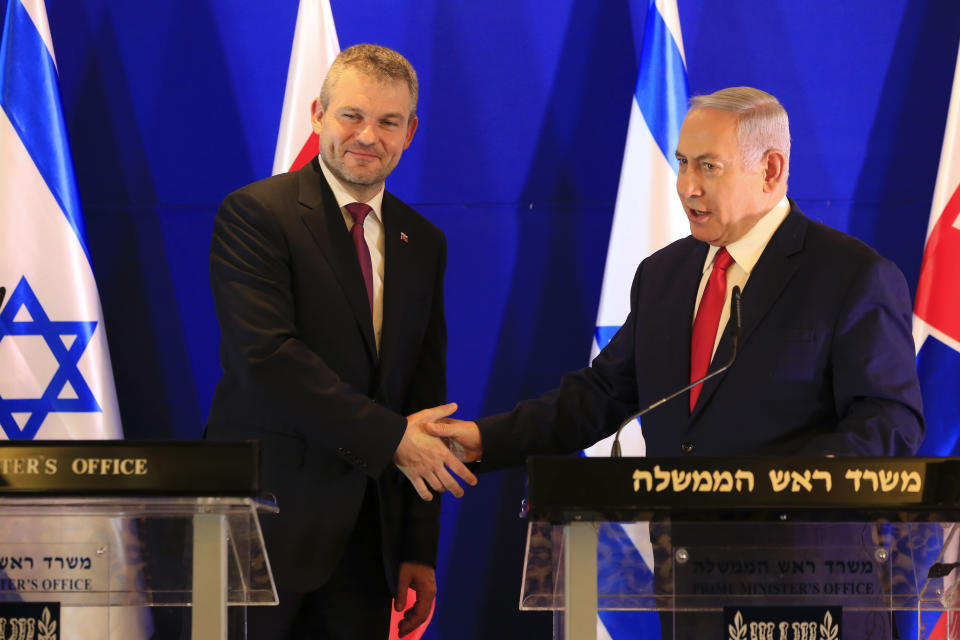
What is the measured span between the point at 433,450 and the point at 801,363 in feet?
2.81

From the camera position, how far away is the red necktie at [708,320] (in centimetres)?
250

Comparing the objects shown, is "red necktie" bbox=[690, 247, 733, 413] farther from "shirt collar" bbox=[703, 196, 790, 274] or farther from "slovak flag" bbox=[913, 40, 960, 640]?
"slovak flag" bbox=[913, 40, 960, 640]

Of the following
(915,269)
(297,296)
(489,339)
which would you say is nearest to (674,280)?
(297,296)

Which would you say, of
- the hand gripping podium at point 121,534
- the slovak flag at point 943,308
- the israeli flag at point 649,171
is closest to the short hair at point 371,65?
the israeli flag at point 649,171

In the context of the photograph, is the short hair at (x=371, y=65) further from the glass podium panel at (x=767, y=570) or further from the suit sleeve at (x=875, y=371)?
the glass podium panel at (x=767, y=570)

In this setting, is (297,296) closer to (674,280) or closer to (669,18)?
(674,280)

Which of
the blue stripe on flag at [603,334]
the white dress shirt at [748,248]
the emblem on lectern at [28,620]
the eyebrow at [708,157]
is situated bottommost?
the emblem on lectern at [28,620]

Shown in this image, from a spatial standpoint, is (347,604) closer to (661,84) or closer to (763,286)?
(763,286)

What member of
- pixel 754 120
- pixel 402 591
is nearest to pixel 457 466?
pixel 402 591

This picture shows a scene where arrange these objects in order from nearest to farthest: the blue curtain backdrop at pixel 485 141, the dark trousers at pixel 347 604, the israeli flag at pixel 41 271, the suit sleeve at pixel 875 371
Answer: the suit sleeve at pixel 875 371 → the dark trousers at pixel 347 604 → the israeli flag at pixel 41 271 → the blue curtain backdrop at pixel 485 141

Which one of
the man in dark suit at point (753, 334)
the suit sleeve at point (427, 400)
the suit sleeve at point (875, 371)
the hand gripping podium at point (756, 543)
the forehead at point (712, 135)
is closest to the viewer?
the hand gripping podium at point (756, 543)

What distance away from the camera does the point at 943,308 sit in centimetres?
354

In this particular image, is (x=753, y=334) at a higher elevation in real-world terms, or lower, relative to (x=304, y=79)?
lower

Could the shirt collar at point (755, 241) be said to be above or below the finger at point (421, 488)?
above
